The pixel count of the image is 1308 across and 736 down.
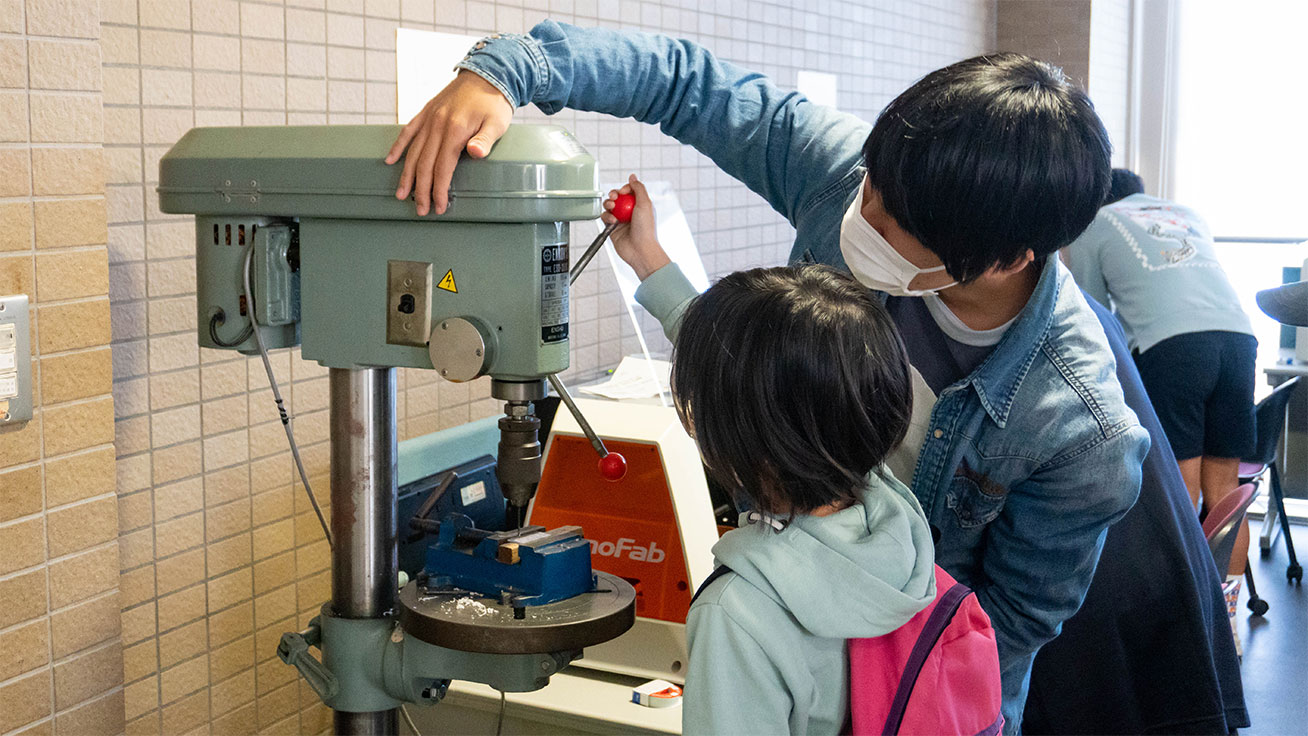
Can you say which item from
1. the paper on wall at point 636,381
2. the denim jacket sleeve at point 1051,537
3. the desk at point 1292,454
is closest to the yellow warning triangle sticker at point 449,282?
the denim jacket sleeve at point 1051,537

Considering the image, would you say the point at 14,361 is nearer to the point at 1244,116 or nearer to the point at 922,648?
the point at 922,648

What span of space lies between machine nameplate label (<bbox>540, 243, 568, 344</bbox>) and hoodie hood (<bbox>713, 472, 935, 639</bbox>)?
26 cm

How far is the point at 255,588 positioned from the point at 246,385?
34cm

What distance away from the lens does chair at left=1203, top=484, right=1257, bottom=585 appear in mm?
2168

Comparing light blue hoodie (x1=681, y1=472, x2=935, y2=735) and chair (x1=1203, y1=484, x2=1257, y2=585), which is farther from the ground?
light blue hoodie (x1=681, y1=472, x2=935, y2=735)

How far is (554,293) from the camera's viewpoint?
110 centimetres

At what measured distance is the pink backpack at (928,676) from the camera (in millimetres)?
980

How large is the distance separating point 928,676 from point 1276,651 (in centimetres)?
319

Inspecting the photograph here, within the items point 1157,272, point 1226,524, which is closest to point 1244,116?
point 1157,272

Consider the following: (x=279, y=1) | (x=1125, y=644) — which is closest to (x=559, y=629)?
(x=1125, y=644)

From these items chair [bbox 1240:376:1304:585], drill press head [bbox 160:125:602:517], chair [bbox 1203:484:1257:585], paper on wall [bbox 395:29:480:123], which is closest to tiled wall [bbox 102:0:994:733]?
paper on wall [bbox 395:29:480:123]

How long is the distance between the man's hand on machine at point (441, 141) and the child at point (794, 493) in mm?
260

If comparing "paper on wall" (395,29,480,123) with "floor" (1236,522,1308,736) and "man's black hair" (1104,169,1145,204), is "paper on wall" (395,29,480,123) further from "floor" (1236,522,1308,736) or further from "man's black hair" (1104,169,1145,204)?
"floor" (1236,522,1308,736)

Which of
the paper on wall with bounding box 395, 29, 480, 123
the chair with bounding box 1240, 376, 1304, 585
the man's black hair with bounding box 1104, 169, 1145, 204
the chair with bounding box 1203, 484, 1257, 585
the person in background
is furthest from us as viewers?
the chair with bounding box 1240, 376, 1304, 585
